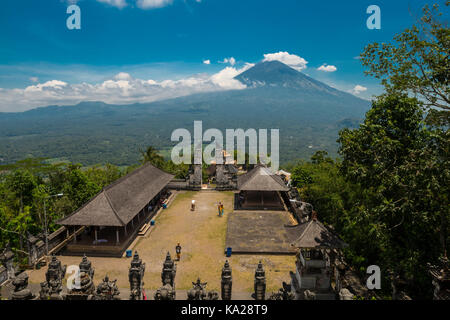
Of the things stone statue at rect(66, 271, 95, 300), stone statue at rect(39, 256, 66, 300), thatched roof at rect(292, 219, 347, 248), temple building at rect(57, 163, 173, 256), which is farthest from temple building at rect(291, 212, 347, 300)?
temple building at rect(57, 163, 173, 256)

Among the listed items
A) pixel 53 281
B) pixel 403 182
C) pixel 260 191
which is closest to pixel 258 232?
pixel 260 191

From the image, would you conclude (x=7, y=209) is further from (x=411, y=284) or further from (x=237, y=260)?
(x=411, y=284)

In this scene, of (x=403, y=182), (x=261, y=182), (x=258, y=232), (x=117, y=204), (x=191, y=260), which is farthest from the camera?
(x=261, y=182)

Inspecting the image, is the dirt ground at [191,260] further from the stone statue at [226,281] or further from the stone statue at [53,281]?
the stone statue at [53,281]

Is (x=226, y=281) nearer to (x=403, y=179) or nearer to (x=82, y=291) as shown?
(x=82, y=291)

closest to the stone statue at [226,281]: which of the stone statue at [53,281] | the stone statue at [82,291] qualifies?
the stone statue at [82,291]

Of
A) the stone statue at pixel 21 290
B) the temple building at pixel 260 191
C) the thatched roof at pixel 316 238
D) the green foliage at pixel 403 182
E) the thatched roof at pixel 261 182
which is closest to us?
the stone statue at pixel 21 290
